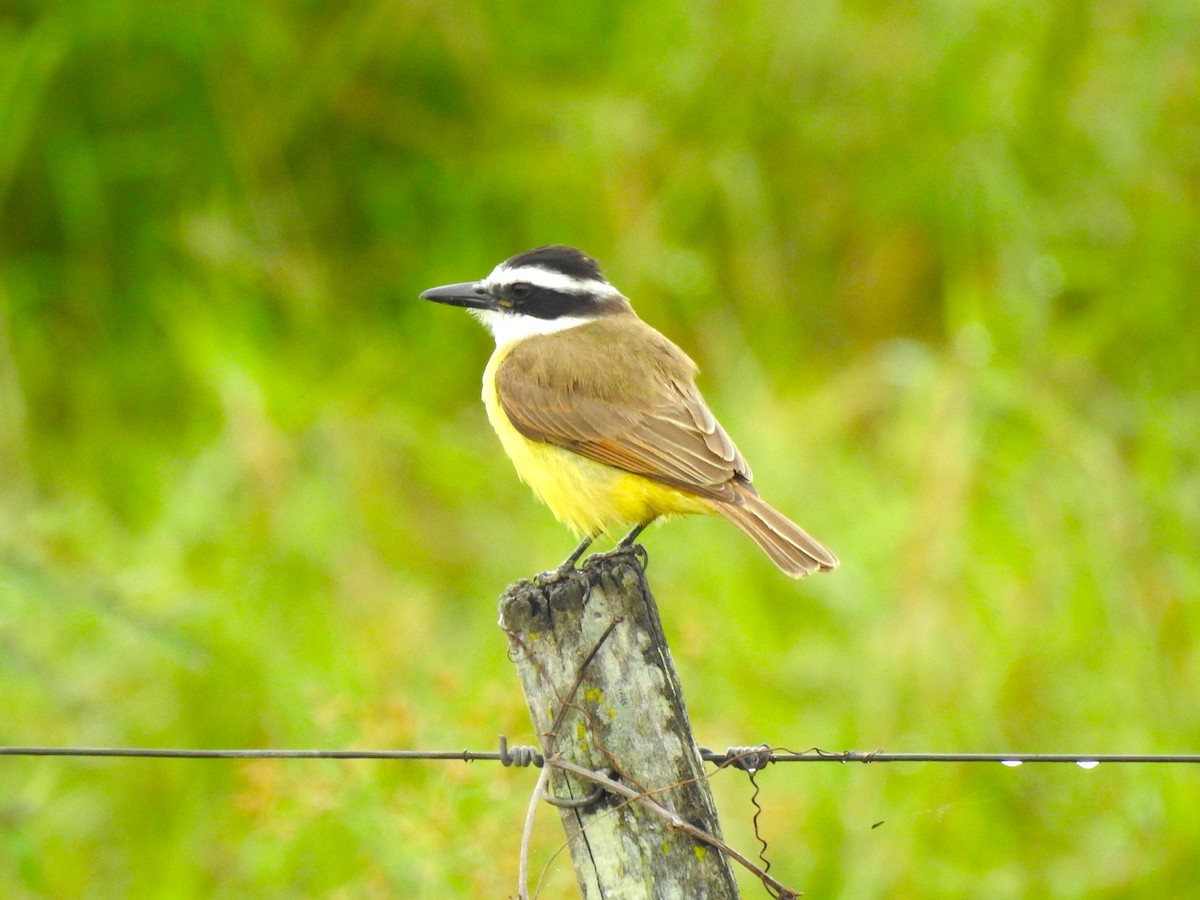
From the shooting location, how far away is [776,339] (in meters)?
7.35

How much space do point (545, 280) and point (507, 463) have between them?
6.32 feet

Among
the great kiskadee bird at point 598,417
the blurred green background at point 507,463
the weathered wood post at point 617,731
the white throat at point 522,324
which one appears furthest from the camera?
the white throat at point 522,324

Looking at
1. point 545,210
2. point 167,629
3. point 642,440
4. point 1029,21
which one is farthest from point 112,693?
point 1029,21

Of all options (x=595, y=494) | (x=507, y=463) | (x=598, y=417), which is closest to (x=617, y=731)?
(x=595, y=494)

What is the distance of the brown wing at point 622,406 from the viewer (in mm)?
4059

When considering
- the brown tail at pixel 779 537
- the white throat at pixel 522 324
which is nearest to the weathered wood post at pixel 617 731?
the brown tail at pixel 779 537

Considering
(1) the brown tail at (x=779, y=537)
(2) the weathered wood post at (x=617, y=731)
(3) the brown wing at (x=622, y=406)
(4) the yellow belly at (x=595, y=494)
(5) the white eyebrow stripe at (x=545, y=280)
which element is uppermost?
(5) the white eyebrow stripe at (x=545, y=280)

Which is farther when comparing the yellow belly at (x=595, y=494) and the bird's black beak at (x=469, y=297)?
the bird's black beak at (x=469, y=297)

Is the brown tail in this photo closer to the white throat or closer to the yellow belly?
the yellow belly

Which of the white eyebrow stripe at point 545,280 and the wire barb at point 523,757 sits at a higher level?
the white eyebrow stripe at point 545,280

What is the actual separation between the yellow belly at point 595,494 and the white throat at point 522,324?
2.00 ft

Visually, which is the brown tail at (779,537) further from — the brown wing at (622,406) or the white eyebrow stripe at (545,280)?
the white eyebrow stripe at (545,280)

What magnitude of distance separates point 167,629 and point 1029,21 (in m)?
4.80

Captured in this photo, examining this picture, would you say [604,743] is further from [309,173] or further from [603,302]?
[309,173]
